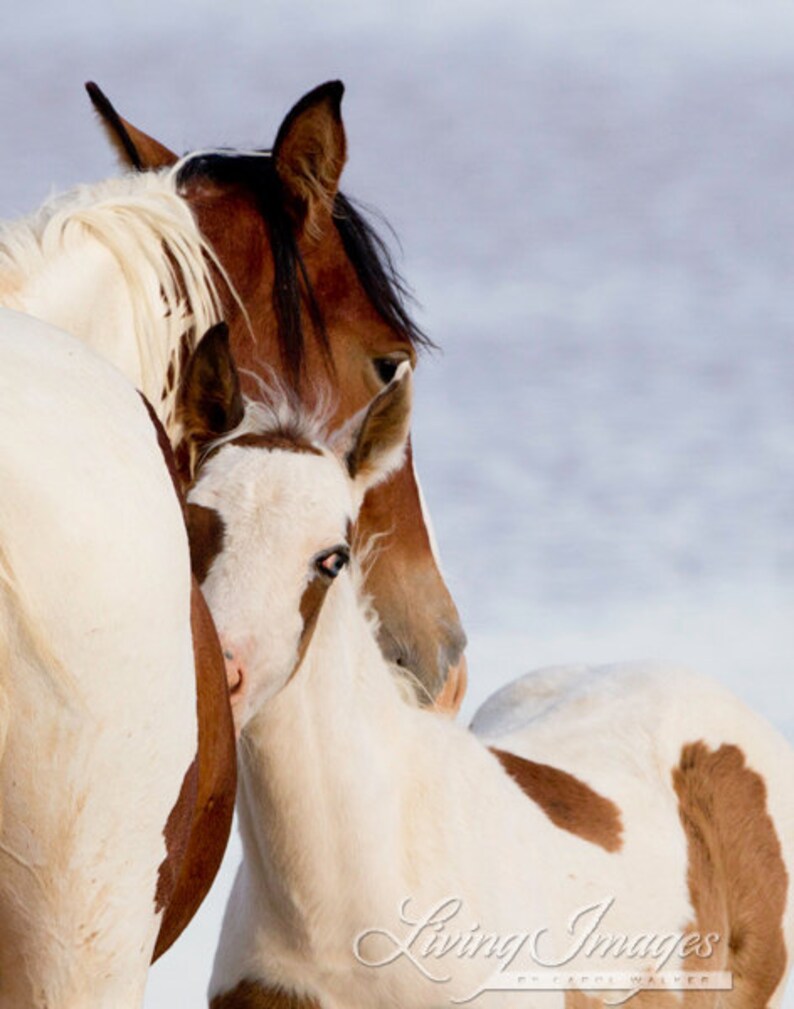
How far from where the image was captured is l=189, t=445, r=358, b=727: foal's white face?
2.97 m

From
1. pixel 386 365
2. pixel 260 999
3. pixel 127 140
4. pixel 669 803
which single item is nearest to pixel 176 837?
pixel 260 999

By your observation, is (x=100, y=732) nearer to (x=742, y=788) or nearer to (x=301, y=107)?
(x=301, y=107)

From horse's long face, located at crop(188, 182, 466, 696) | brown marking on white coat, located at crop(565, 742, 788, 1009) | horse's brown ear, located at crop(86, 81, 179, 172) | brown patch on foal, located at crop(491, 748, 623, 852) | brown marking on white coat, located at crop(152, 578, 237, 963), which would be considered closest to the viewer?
brown marking on white coat, located at crop(152, 578, 237, 963)

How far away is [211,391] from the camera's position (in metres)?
3.07

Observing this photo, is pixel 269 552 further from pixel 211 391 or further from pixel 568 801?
pixel 568 801

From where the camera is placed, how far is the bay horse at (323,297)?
3.44 m

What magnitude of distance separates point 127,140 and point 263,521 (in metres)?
1.25

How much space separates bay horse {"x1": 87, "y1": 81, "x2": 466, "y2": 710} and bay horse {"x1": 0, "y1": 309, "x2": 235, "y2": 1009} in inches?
55.8

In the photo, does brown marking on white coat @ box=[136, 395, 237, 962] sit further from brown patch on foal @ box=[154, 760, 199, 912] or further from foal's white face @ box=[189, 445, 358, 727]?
foal's white face @ box=[189, 445, 358, 727]

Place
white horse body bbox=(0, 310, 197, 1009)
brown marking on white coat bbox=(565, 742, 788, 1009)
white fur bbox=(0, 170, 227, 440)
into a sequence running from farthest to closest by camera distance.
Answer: brown marking on white coat bbox=(565, 742, 788, 1009) → white fur bbox=(0, 170, 227, 440) → white horse body bbox=(0, 310, 197, 1009)

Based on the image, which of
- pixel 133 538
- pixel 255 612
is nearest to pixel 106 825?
pixel 133 538

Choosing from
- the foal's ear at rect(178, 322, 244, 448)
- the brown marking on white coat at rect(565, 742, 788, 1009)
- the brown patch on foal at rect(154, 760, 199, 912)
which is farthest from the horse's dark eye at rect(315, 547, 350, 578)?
the brown marking on white coat at rect(565, 742, 788, 1009)

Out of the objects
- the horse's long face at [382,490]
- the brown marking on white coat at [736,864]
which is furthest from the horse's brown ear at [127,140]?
the brown marking on white coat at [736,864]

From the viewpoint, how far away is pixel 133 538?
1850 millimetres
